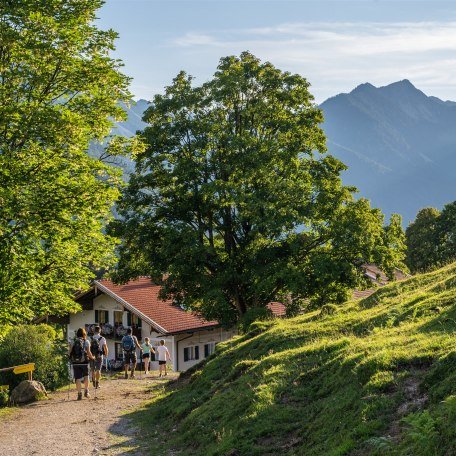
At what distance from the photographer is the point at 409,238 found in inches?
2589

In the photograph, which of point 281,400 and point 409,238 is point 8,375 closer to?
point 281,400

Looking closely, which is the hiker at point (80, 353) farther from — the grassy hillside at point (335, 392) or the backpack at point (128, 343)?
the backpack at point (128, 343)

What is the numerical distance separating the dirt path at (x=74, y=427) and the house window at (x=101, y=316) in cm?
3728

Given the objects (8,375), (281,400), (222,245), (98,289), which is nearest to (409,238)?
(98,289)

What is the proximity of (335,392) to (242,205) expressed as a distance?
1766 cm

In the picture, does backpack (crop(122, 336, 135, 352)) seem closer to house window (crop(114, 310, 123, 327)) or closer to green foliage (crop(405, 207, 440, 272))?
house window (crop(114, 310, 123, 327))

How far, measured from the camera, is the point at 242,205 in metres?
27.7

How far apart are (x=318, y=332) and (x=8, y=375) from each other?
1255 cm

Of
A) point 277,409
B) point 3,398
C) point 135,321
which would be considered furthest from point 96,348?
point 135,321

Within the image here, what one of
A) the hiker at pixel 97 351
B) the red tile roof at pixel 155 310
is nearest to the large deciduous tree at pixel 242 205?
the hiker at pixel 97 351

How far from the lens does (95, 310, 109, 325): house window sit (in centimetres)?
5881

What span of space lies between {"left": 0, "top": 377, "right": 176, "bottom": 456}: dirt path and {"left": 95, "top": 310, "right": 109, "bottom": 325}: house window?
3728 cm

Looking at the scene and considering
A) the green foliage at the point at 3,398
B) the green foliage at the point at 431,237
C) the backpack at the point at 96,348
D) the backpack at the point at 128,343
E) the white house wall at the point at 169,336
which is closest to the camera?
the green foliage at the point at 3,398

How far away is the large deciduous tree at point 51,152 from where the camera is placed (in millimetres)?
16750
